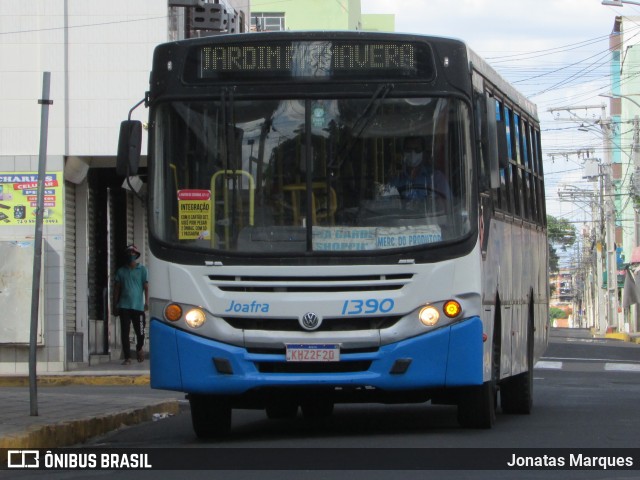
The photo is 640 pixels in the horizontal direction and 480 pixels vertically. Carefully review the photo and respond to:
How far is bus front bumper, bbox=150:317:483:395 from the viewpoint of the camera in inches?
418

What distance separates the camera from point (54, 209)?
75.5 ft

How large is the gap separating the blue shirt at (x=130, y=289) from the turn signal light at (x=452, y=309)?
42.6 feet

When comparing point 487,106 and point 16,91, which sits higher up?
point 16,91

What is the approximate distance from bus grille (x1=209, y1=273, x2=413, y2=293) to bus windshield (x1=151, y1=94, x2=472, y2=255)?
214 millimetres

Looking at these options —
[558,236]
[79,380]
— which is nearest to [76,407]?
[79,380]

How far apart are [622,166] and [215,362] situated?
242 feet

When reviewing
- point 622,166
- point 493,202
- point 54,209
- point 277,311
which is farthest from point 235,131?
point 622,166

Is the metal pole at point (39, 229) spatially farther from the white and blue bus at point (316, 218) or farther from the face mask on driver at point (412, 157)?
the face mask on driver at point (412, 157)

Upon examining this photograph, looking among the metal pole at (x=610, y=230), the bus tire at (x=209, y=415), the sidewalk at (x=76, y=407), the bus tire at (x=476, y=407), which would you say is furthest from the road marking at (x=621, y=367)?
the metal pole at (x=610, y=230)

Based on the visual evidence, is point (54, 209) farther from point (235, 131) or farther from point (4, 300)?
point (235, 131)

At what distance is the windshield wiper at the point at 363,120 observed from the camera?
10.9 meters

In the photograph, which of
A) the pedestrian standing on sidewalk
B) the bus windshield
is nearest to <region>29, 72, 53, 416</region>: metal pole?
the bus windshield

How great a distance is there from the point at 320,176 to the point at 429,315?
4.29 feet

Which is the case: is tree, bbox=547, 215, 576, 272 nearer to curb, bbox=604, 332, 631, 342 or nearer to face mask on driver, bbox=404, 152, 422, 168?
Result: curb, bbox=604, 332, 631, 342
